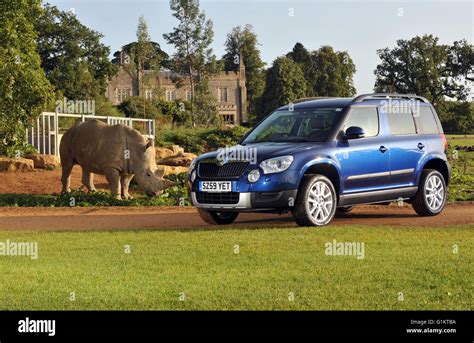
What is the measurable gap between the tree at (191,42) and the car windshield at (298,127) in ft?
197

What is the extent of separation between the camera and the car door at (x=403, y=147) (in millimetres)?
14438

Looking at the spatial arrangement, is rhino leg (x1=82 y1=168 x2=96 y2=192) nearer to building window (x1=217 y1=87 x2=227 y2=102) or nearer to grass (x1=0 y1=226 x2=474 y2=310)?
grass (x1=0 y1=226 x2=474 y2=310)

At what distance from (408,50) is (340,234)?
92004 millimetres

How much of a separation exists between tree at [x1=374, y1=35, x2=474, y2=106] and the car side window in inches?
3231

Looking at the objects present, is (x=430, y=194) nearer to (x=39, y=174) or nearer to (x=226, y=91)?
(x=39, y=174)

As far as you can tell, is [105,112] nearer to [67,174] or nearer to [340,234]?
[67,174]

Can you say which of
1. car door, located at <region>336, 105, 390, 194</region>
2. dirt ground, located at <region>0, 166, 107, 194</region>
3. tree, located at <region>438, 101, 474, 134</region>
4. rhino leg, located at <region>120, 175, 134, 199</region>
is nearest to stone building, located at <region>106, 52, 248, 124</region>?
tree, located at <region>438, 101, 474, 134</region>

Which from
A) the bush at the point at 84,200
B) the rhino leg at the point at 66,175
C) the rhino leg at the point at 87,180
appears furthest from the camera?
the rhino leg at the point at 66,175

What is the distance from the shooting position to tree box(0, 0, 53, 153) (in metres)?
26.8

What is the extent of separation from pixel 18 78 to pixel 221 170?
15937mm

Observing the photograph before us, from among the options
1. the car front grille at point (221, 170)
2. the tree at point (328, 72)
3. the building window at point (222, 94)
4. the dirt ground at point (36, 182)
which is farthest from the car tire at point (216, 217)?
the building window at point (222, 94)

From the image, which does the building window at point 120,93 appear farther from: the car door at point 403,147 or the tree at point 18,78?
the car door at point 403,147

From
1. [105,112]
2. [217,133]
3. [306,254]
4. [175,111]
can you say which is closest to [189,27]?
[175,111]

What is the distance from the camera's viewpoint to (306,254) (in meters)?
10.2
